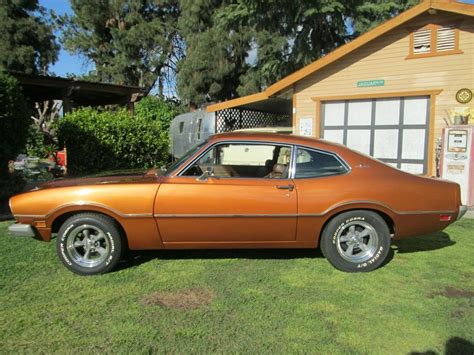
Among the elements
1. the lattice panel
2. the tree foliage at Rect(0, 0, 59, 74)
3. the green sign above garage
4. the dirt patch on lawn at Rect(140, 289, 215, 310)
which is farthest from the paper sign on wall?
the tree foliage at Rect(0, 0, 59, 74)

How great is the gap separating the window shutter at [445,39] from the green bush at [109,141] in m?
7.14

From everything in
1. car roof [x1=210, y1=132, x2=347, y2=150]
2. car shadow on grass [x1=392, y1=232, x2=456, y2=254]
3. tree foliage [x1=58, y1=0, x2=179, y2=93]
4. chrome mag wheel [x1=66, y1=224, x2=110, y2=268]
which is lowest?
car shadow on grass [x1=392, y1=232, x2=456, y2=254]

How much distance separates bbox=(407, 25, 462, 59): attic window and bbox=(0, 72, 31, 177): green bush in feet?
28.4

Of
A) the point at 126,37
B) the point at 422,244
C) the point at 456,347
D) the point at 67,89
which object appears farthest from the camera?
the point at 126,37

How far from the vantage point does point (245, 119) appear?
16.3 m

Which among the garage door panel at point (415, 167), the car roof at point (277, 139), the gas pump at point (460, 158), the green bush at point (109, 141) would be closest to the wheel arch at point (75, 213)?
the car roof at point (277, 139)

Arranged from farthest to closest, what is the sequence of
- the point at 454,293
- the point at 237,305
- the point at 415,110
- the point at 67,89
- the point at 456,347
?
the point at 67,89
the point at 415,110
the point at 454,293
the point at 237,305
the point at 456,347

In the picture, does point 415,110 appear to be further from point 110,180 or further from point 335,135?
point 110,180

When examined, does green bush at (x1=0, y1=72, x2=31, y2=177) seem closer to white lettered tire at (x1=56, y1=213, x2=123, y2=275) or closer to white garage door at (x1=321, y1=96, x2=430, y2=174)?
white lettered tire at (x1=56, y1=213, x2=123, y2=275)

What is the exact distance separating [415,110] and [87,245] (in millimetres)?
8768

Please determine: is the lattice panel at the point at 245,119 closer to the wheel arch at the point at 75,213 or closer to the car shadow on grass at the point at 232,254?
the car shadow on grass at the point at 232,254

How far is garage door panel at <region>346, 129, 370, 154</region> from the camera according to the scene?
11.3 metres

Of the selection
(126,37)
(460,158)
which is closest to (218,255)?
(460,158)

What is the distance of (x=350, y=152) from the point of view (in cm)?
477
